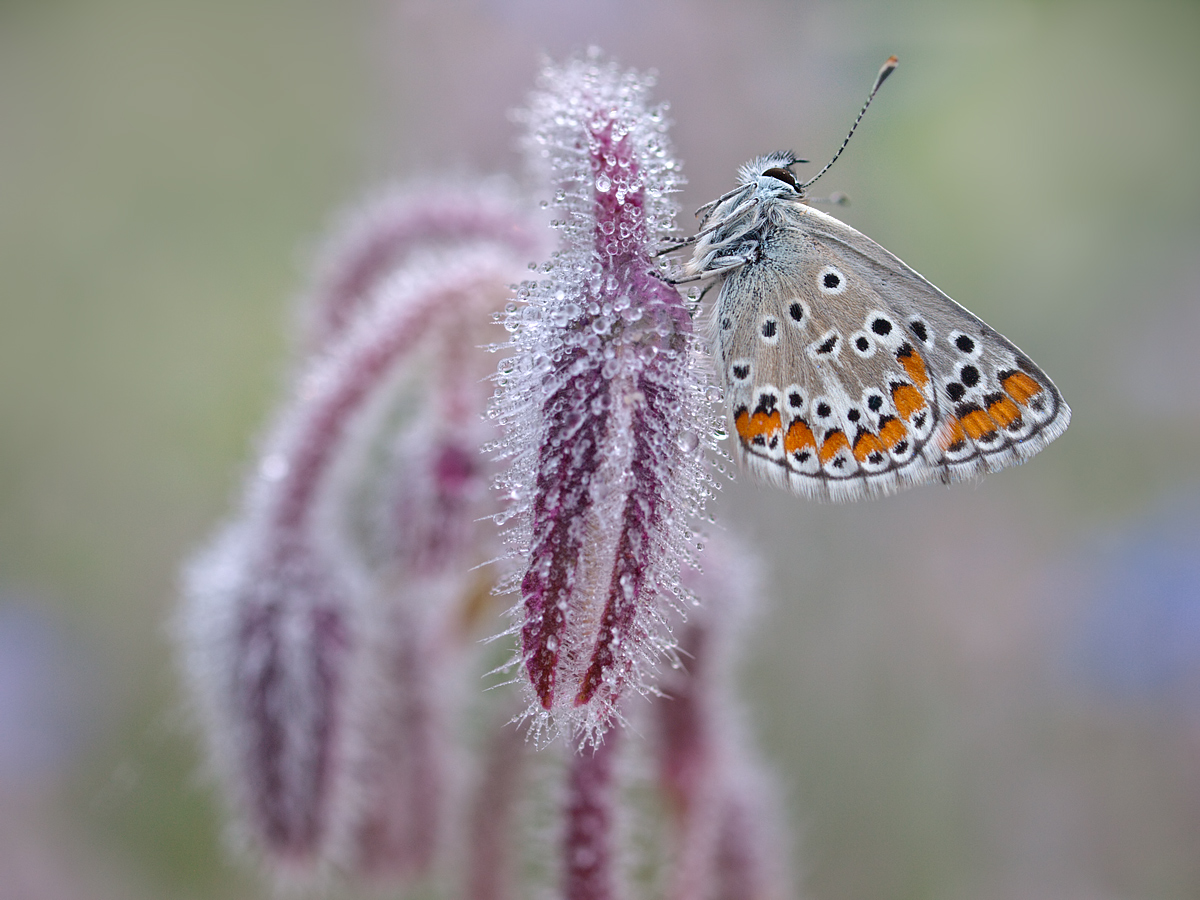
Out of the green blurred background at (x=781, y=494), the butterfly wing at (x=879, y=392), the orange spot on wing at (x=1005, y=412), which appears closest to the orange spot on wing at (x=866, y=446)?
the butterfly wing at (x=879, y=392)

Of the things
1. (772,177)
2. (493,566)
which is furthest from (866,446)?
(493,566)

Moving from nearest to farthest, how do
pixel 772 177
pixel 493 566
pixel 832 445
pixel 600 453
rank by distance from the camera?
pixel 600 453, pixel 832 445, pixel 772 177, pixel 493 566

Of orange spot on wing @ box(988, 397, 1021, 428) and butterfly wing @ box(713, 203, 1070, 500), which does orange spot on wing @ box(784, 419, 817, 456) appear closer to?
butterfly wing @ box(713, 203, 1070, 500)

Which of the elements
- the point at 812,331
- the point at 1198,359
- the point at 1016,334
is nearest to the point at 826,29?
the point at 1016,334

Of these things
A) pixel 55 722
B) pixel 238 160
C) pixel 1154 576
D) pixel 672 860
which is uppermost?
pixel 238 160

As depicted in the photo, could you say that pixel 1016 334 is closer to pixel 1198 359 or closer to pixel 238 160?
pixel 1198 359

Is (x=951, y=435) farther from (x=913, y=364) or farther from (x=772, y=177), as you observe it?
(x=772, y=177)

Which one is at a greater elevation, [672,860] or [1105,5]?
[1105,5]

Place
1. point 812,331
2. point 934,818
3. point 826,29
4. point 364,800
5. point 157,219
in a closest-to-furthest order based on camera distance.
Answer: point 812,331
point 364,800
point 934,818
point 826,29
point 157,219
